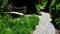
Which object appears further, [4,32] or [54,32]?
[54,32]

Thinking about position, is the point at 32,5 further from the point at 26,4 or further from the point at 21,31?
the point at 21,31

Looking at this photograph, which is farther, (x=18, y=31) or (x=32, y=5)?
(x=32, y=5)

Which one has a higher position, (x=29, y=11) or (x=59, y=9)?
(x=59, y=9)

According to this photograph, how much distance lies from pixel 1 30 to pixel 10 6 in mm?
17568

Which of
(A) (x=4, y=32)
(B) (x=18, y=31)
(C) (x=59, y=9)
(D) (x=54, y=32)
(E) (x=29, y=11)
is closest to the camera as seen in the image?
(A) (x=4, y=32)

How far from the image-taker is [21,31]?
32.8 ft

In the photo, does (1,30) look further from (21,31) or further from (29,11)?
(29,11)

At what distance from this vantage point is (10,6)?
26844 millimetres

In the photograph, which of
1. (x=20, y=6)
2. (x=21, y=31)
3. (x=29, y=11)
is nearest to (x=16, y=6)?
(x=20, y=6)

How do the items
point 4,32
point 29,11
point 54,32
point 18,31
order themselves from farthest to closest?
point 29,11, point 54,32, point 18,31, point 4,32

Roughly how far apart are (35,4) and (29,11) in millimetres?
1308

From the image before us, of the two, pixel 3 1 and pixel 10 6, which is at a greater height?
pixel 3 1

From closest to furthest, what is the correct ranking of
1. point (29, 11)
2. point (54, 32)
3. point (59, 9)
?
point (54, 32) < point (59, 9) < point (29, 11)

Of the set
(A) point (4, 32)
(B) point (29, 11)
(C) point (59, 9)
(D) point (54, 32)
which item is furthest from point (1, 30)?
(B) point (29, 11)
